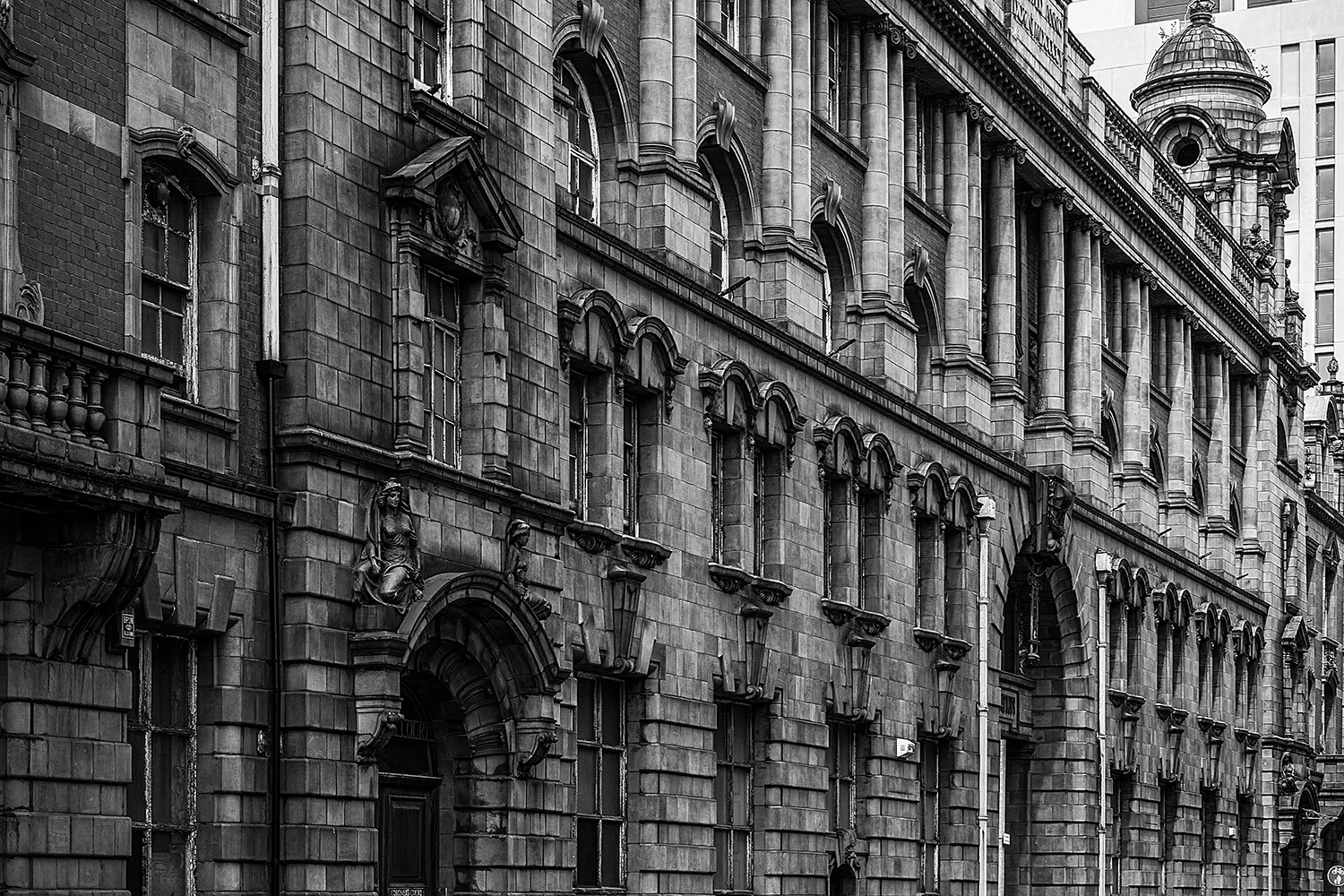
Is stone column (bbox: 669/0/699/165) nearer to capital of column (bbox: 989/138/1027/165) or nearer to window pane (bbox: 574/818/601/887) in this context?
window pane (bbox: 574/818/601/887)

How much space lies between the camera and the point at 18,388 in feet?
67.2

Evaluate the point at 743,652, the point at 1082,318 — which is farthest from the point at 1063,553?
the point at 743,652

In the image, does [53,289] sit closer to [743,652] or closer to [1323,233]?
[743,652]

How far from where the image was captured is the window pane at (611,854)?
34.5 metres

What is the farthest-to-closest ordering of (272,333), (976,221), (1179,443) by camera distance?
(1179,443) → (976,221) → (272,333)

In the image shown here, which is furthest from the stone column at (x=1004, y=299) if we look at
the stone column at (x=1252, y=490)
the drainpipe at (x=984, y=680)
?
the stone column at (x=1252, y=490)

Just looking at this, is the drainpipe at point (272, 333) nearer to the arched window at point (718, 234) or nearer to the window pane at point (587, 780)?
the window pane at point (587, 780)

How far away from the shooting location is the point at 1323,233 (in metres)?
130

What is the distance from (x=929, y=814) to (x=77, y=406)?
3052 cm

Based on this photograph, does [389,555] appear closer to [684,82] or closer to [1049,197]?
→ [684,82]

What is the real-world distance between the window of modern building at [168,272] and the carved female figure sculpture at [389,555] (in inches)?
128

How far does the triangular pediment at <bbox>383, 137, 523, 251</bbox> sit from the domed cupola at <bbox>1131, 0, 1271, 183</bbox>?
5648 centimetres

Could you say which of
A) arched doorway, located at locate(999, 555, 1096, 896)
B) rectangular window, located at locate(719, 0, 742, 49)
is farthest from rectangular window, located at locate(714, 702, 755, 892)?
arched doorway, located at locate(999, 555, 1096, 896)

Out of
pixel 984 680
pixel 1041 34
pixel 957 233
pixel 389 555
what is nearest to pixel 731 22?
pixel 957 233
